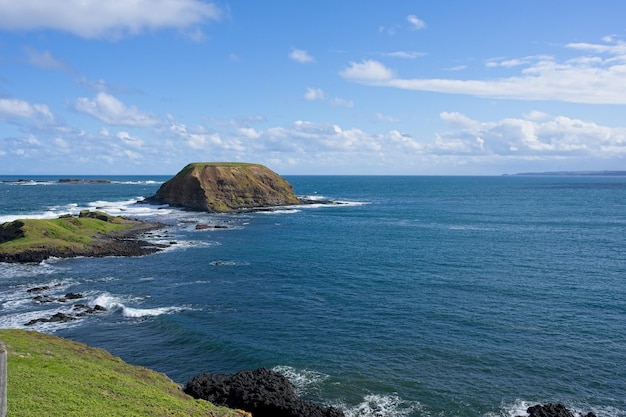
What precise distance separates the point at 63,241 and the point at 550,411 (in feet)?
235

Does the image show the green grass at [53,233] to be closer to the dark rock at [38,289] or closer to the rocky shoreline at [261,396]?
the dark rock at [38,289]

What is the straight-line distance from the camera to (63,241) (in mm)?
76438

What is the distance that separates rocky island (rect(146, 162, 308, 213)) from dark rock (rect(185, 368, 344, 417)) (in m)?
106

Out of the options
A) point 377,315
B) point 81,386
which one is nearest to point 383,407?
point 377,315

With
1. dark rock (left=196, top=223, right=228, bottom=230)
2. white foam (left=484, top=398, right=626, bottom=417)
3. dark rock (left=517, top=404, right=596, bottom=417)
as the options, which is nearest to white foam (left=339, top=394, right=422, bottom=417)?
white foam (left=484, top=398, right=626, bottom=417)

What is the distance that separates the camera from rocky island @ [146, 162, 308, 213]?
13825 cm

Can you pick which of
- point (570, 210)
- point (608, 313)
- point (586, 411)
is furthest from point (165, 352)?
point (570, 210)

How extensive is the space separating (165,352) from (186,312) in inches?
346

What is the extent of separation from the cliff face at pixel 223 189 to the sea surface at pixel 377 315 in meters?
53.7

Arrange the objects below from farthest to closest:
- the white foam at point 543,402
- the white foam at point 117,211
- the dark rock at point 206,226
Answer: the white foam at point 117,211 < the dark rock at point 206,226 < the white foam at point 543,402

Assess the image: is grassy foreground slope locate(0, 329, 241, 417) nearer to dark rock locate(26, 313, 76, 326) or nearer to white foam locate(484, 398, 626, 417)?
dark rock locate(26, 313, 76, 326)

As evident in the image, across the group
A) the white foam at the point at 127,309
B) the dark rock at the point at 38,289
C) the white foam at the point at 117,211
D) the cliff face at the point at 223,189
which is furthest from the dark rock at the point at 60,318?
the cliff face at the point at 223,189

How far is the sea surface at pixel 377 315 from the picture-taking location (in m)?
31.6

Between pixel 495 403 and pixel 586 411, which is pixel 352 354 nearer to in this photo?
pixel 495 403
